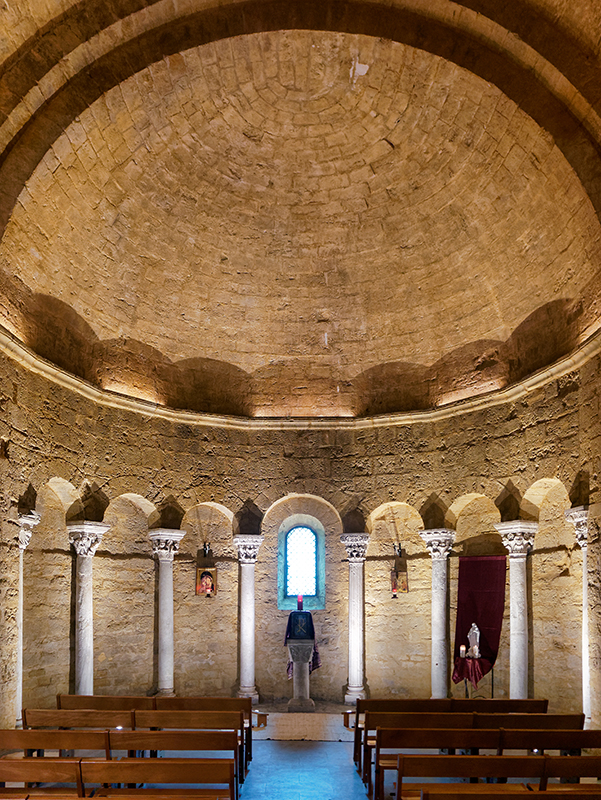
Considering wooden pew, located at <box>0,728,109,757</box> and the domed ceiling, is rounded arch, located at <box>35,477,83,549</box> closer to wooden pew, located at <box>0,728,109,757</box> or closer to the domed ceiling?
the domed ceiling

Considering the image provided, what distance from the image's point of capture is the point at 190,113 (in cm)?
1212

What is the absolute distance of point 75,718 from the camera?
8.85 m

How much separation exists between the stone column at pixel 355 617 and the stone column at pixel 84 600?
5412 mm

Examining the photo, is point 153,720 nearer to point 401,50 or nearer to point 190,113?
point 190,113

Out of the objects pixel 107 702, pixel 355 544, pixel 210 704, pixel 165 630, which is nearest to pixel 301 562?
pixel 355 544

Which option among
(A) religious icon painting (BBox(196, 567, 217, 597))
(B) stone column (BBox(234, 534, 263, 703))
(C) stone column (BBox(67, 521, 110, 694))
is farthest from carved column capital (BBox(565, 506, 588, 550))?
(C) stone column (BBox(67, 521, 110, 694))

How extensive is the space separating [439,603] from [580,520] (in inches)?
174

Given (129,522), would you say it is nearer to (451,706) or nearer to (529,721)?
(451,706)

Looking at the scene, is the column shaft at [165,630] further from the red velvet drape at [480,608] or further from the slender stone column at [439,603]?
the red velvet drape at [480,608]

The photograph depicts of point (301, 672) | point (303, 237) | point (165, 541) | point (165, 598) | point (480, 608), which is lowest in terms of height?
point (301, 672)

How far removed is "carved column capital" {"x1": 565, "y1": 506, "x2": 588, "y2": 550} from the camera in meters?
10.9

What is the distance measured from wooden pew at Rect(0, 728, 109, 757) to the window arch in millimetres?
8698

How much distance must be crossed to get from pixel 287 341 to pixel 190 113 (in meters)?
5.76

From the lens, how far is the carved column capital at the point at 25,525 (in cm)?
1066
